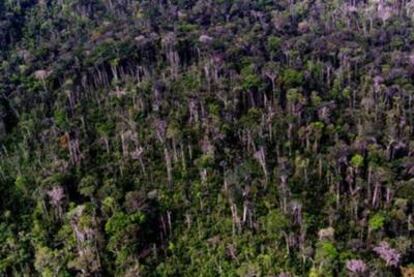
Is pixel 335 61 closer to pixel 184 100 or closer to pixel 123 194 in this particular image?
pixel 184 100

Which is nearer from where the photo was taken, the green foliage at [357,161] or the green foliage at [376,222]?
the green foliage at [376,222]

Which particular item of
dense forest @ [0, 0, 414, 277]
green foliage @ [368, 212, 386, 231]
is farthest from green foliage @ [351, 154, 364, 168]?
green foliage @ [368, 212, 386, 231]

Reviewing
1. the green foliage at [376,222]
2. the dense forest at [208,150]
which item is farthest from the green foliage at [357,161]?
the green foliage at [376,222]

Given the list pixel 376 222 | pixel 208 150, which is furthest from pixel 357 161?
pixel 208 150

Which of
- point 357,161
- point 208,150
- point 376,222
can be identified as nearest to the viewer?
point 376,222

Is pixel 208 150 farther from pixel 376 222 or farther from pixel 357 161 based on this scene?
pixel 376 222

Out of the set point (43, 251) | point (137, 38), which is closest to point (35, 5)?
point (137, 38)

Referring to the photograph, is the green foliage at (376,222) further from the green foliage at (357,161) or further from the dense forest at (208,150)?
the green foliage at (357,161)

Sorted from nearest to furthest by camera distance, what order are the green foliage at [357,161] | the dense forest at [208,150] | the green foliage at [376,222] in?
the green foliage at [376,222]
the dense forest at [208,150]
the green foliage at [357,161]
